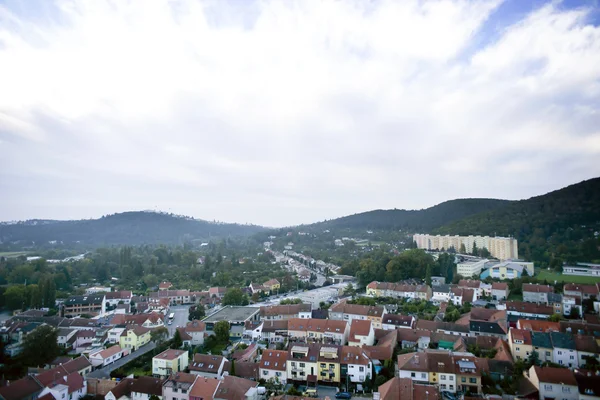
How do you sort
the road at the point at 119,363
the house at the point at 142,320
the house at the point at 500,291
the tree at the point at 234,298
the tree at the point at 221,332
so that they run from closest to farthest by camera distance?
the road at the point at 119,363 < the tree at the point at 221,332 < the house at the point at 142,320 < the house at the point at 500,291 < the tree at the point at 234,298

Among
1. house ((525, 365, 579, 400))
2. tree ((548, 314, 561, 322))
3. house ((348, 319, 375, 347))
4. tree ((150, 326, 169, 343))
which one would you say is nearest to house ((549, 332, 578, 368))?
house ((525, 365, 579, 400))

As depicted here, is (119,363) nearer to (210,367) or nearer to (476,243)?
(210,367)

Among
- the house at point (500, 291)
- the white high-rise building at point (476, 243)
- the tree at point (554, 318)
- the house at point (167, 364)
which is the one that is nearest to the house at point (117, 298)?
the house at point (167, 364)

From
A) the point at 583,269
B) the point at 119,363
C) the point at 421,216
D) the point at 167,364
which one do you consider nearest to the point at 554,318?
the point at 583,269

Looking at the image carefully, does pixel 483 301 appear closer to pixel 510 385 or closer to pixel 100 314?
pixel 510 385

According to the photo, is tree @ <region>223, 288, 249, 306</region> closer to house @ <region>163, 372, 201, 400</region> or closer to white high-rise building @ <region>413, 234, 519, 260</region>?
house @ <region>163, 372, 201, 400</region>

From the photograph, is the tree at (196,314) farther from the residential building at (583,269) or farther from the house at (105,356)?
the residential building at (583,269)
